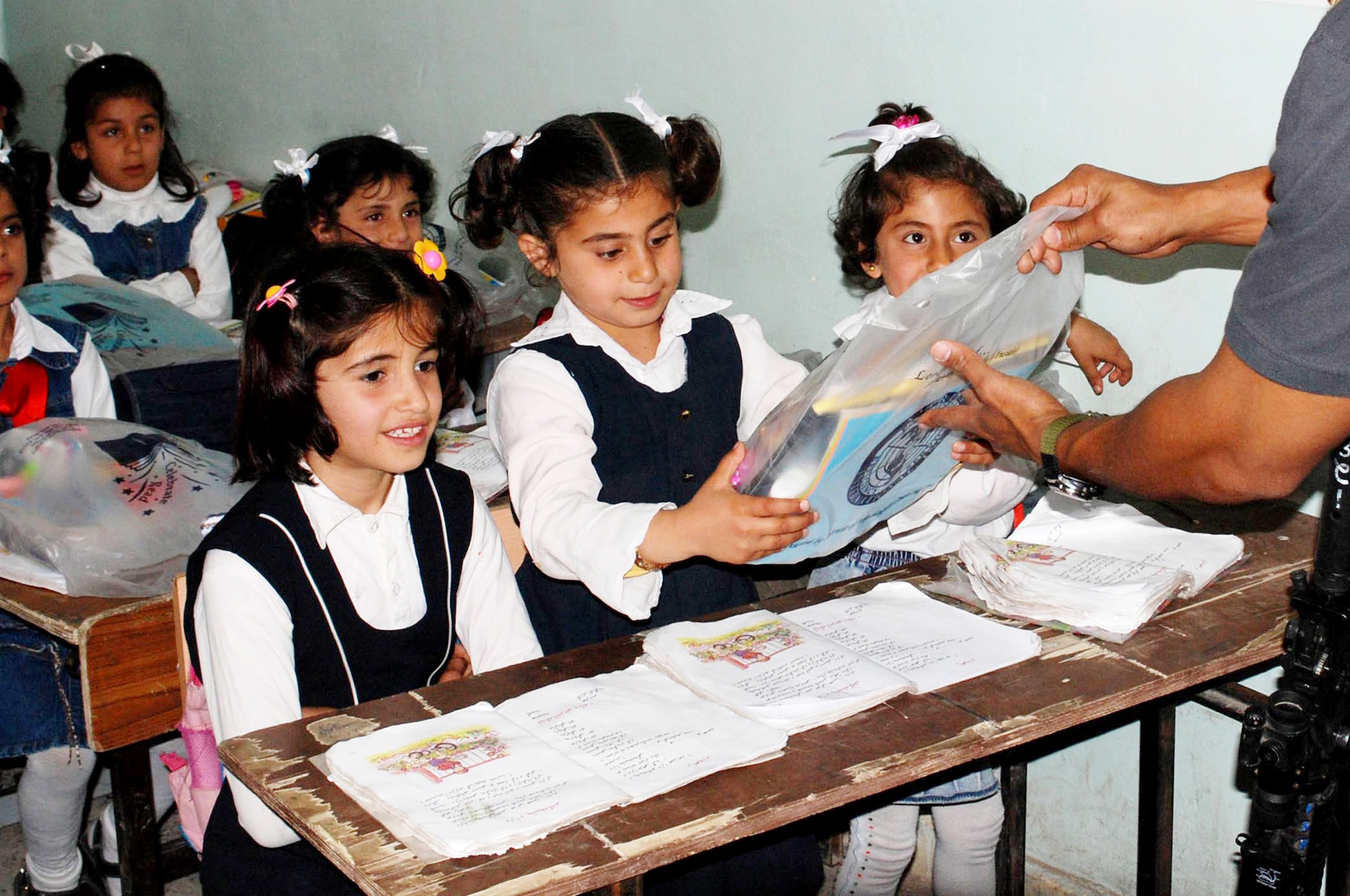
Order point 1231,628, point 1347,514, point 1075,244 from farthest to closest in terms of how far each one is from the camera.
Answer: point 1075,244, point 1231,628, point 1347,514

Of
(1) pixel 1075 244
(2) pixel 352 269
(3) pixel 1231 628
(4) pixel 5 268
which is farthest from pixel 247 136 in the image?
(3) pixel 1231 628

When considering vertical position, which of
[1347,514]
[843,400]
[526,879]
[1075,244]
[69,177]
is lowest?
[526,879]

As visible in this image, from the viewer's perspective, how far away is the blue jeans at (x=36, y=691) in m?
2.41

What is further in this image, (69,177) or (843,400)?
(69,177)

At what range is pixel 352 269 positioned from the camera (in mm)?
1902

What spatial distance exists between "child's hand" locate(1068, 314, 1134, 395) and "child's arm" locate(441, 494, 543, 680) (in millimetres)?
1012

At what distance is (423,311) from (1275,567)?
1.26 m

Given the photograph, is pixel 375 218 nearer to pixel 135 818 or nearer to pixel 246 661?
pixel 135 818

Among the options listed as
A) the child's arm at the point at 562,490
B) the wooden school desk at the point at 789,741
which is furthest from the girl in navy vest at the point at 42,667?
the wooden school desk at the point at 789,741

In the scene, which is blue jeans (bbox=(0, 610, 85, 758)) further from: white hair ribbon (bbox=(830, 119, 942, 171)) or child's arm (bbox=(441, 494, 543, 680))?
white hair ribbon (bbox=(830, 119, 942, 171))

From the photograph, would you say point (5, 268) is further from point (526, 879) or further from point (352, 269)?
point (526, 879)

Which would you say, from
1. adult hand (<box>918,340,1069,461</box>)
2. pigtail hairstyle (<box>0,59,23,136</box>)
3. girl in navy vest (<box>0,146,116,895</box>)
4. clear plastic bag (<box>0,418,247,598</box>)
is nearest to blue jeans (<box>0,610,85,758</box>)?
girl in navy vest (<box>0,146,116,895</box>)

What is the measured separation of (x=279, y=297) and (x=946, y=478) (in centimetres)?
102

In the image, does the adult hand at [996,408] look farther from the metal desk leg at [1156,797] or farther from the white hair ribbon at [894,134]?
the metal desk leg at [1156,797]
